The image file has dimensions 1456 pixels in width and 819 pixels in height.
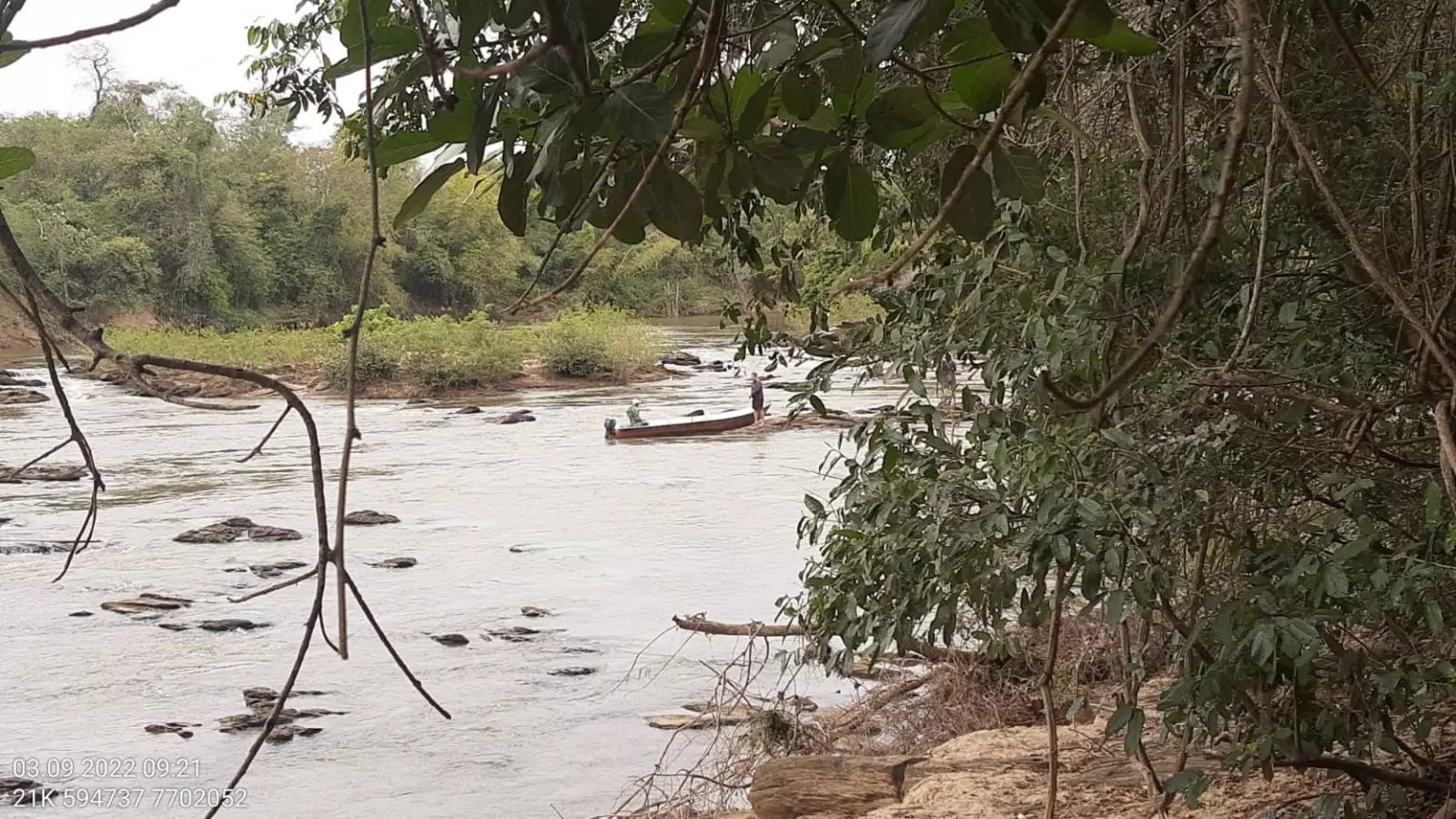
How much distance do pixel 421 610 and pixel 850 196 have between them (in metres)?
5.80

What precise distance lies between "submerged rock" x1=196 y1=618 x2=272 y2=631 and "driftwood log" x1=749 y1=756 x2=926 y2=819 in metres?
3.72

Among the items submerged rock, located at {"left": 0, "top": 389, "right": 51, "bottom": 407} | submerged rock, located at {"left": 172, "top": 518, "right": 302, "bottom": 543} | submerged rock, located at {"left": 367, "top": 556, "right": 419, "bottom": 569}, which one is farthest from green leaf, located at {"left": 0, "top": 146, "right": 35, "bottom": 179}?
submerged rock, located at {"left": 0, "top": 389, "right": 51, "bottom": 407}

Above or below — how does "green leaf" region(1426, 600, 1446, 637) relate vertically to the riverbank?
above

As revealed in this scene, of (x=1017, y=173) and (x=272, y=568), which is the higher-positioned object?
(x=1017, y=173)

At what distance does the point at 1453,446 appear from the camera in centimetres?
88

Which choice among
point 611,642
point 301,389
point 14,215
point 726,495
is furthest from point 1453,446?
point 14,215

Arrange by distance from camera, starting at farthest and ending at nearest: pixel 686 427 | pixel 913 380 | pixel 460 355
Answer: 1. pixel 460 355
2. pixel 686 427
3. pixel 913 380

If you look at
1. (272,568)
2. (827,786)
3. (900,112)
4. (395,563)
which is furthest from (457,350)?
(900,112)

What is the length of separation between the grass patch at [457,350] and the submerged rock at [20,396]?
1.11 m

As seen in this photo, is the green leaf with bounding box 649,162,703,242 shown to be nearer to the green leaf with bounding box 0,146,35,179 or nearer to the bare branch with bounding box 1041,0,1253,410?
the bare branch with bounding box 1041,0,1253,410

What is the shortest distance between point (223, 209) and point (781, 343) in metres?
21.0

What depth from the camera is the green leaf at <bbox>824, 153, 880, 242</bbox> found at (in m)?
0.70

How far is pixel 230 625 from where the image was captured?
6.07m

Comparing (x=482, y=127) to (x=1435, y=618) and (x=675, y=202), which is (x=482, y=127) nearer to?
(x=675, y=202)
